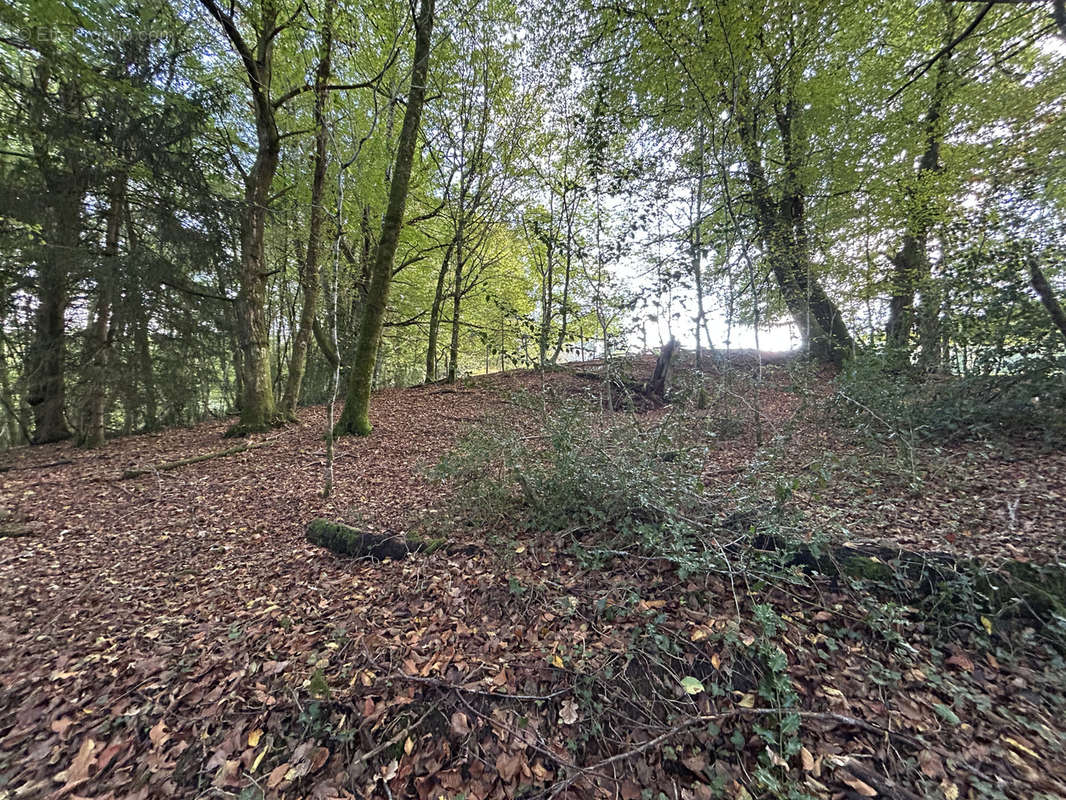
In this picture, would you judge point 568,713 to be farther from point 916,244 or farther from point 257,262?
point 916,244

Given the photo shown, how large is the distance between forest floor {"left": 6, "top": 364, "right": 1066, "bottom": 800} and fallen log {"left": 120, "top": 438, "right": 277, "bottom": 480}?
2.02 metres

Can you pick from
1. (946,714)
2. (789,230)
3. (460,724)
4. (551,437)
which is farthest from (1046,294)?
(460,724)

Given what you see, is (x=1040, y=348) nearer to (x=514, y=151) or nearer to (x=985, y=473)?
(x=985, y=473)

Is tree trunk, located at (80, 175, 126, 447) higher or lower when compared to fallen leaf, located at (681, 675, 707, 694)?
higher

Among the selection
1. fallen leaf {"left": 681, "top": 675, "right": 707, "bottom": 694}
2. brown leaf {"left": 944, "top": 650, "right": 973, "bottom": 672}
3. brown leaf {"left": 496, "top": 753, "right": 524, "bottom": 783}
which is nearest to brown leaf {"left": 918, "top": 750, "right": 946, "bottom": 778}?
brown leaf {"left": 944, "top": 650, "right": 973, "bottom": 672}

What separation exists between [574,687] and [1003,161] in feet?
29.8

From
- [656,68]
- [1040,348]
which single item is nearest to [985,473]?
[1040,348]

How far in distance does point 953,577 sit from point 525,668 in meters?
2.51

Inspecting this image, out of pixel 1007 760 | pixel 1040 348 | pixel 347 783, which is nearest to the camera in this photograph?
pixel 1007 760

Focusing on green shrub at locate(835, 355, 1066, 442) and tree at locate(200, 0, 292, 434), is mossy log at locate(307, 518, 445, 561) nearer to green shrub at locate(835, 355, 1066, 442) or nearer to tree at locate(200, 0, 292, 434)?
green shrub at locate(835, 355, 1066, 442)

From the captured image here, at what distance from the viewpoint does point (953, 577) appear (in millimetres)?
2188

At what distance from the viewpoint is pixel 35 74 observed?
7180 millimetres

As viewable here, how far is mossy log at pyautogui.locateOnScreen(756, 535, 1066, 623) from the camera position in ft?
6.71

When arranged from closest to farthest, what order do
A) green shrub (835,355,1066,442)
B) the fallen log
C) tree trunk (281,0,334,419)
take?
green shrub (835,355,1066,442), the fallen log, tree trunk (281,0,334,419)
